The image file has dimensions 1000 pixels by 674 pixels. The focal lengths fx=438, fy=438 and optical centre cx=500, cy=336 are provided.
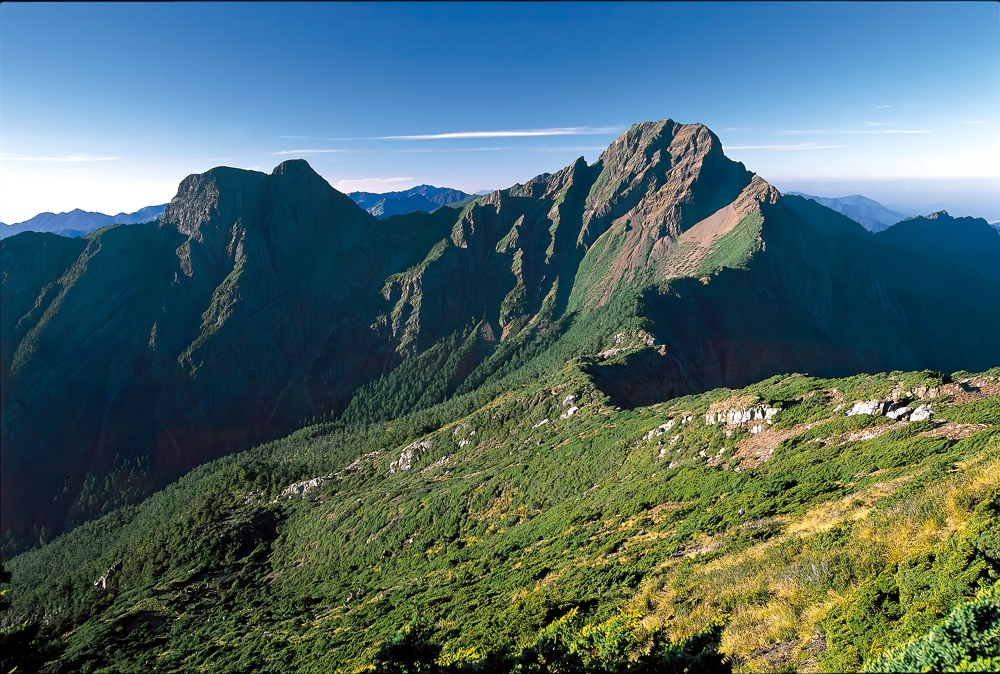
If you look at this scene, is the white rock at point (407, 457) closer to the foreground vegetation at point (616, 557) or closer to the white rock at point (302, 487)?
the foreground vegetation at point (616, 557)

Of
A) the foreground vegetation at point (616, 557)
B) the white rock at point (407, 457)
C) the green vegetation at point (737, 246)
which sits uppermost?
the green vegetation at point (737, 246)

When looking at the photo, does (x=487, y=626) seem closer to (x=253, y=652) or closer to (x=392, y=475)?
(x=253, y=652)

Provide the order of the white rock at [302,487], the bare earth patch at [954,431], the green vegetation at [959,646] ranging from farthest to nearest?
the white rock at [302,487] → the bare earth patch at [954,431] → the green vegetation at [959,646]

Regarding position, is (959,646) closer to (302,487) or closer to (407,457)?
(407,457)

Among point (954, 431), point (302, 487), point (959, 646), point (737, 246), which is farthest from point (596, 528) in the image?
point (737, 246)

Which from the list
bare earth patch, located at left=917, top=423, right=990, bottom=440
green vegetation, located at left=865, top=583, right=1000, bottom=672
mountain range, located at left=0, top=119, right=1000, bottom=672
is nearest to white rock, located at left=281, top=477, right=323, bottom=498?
mountain range, located at left=0, top=119, right=1000, bottom=672

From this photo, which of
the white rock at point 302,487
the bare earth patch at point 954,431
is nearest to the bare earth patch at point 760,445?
the bare earth patch at point 954,431

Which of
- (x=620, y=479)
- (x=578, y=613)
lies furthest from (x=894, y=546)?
(x=620, y=479)

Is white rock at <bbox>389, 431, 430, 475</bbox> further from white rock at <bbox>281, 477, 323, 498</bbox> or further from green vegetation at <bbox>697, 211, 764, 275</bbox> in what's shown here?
green vegetation at <bbox>697, 211, 764, 275</bbox>
